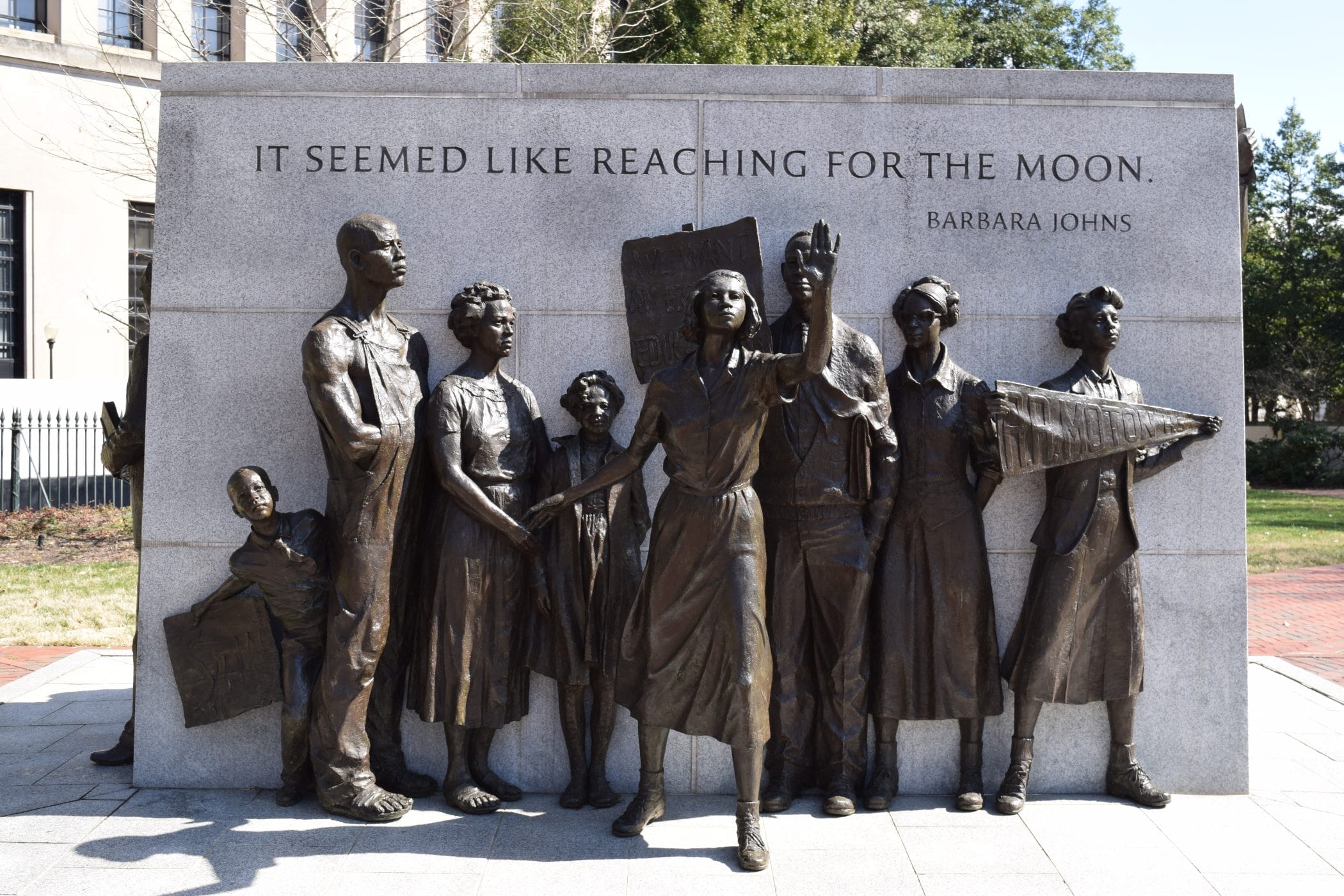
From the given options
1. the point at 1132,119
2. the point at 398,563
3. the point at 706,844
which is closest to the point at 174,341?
the point at 398,563

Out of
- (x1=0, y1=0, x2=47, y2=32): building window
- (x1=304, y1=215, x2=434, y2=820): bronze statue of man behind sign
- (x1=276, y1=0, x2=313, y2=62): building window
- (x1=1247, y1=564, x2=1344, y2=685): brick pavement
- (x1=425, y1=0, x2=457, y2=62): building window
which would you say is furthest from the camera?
(x1=0, y1=0, x2=47, y2=32): building window

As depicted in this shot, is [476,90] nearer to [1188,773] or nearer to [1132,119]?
[1132,119]

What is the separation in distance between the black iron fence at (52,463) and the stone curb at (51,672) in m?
11.1

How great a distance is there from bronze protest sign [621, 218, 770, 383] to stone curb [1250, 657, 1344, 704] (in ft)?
17.2

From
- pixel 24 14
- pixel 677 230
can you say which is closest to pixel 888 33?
pixel 24 14

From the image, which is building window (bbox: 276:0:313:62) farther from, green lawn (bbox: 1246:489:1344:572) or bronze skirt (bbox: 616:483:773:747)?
green lawn (bbox: 1246:489:1344:572)

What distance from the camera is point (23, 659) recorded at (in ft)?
30.7

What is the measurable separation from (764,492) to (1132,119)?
2.74m

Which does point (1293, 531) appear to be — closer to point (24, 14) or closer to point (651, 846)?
point (651, 846)

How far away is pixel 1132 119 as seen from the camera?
610 cm

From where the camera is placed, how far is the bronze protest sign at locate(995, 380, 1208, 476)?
566 centimetres

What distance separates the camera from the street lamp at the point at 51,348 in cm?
2366

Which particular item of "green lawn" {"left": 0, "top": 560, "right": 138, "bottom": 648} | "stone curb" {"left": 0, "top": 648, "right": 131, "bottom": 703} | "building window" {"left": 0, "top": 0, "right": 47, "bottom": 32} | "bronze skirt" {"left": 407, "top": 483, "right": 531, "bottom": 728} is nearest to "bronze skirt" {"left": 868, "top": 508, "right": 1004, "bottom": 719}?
"bronze skirt" {"left": 407, "top": 483, "right": 531, "bottom": 728}

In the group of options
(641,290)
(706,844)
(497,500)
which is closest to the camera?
(706,844)
